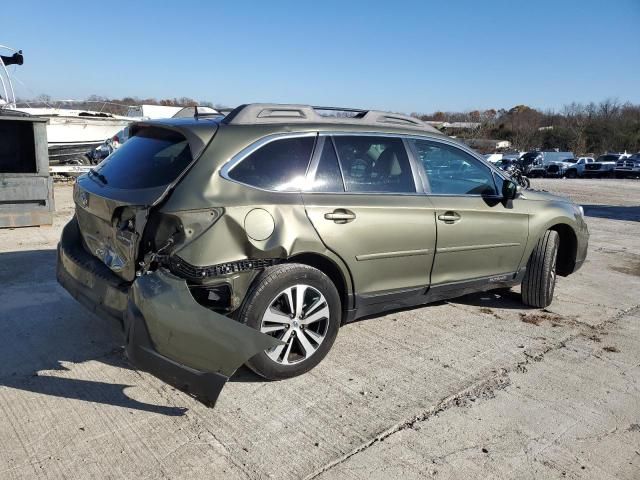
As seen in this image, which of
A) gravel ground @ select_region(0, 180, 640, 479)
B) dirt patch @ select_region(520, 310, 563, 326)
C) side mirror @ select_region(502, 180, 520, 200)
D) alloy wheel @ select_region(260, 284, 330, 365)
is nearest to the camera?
gravel ground @ select_region(0, 180, 640, 479)

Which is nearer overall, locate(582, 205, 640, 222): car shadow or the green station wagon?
the green station wagon

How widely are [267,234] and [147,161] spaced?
98cm

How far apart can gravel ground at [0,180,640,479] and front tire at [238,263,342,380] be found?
0.15m

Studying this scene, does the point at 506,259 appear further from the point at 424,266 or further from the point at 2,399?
the point at 2,399

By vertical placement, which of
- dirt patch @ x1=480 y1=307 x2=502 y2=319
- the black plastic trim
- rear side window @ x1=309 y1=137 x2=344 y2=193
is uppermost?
rear side window @ x1=309 y1=137 x2=344 y2=193

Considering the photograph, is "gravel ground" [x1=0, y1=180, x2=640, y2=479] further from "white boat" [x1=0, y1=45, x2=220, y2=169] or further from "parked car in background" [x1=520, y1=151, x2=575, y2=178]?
"parked car in background" [x1=520, y1=151, x2=575, y2=178]

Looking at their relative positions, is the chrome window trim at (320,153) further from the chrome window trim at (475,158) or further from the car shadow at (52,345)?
the car shadow at (52,345)

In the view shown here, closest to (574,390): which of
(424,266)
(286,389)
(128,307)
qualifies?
(424,266)

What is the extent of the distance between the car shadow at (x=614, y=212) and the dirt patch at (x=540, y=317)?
864 cm

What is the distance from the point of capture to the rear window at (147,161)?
3373 mm

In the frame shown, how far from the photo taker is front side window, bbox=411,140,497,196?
440 cm

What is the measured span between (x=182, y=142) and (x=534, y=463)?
2765mm

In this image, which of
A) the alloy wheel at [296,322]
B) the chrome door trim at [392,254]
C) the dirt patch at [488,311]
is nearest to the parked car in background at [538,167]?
the dirt patch at [488,311]

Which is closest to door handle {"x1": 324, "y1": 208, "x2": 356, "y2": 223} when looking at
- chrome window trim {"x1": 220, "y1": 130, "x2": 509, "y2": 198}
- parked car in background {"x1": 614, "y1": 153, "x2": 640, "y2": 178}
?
Answer: chrome window trim {"x1": 220, "y1": 130, "x2": 509, "y2": 198}
